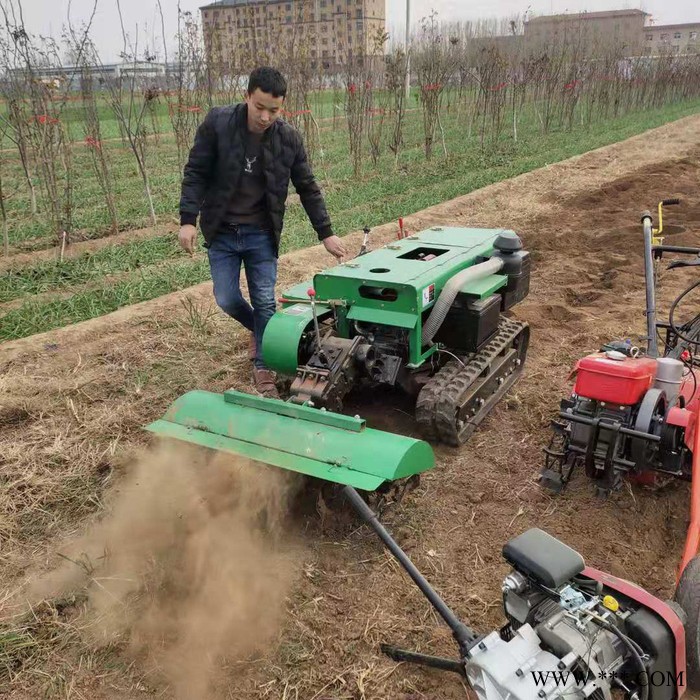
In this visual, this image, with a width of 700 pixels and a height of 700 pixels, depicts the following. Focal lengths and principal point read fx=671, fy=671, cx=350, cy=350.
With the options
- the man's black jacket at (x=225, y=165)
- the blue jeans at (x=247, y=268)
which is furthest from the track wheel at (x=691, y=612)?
the man's black jacket at (x=225, y=165)

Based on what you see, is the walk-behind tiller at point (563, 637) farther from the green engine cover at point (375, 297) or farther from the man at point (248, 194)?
the man at point (248, 194)

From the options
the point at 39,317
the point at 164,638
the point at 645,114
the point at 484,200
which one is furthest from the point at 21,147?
the point at 645,114

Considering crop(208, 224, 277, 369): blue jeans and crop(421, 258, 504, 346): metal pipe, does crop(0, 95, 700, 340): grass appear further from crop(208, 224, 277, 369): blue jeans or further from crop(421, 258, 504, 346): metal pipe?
crop(421, 258, 504, 346): metal pipe

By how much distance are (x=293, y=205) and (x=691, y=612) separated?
937 cm

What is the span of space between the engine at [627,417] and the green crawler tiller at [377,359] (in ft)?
2.39

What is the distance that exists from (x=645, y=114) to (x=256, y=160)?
87.8 ft

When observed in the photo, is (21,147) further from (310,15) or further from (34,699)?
(34,699)

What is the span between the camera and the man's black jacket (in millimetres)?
4137

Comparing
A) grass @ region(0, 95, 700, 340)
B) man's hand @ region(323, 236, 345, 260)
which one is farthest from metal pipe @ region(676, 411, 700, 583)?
grass @ region(0, 95, 700, 340)

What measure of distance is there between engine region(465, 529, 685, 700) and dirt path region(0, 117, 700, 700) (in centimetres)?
72

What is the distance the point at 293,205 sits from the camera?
10.9m

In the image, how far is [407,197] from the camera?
11.2 m

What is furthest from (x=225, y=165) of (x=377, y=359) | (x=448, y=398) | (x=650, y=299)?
(x=650, y=299)

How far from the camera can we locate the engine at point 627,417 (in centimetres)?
Answer: 315
